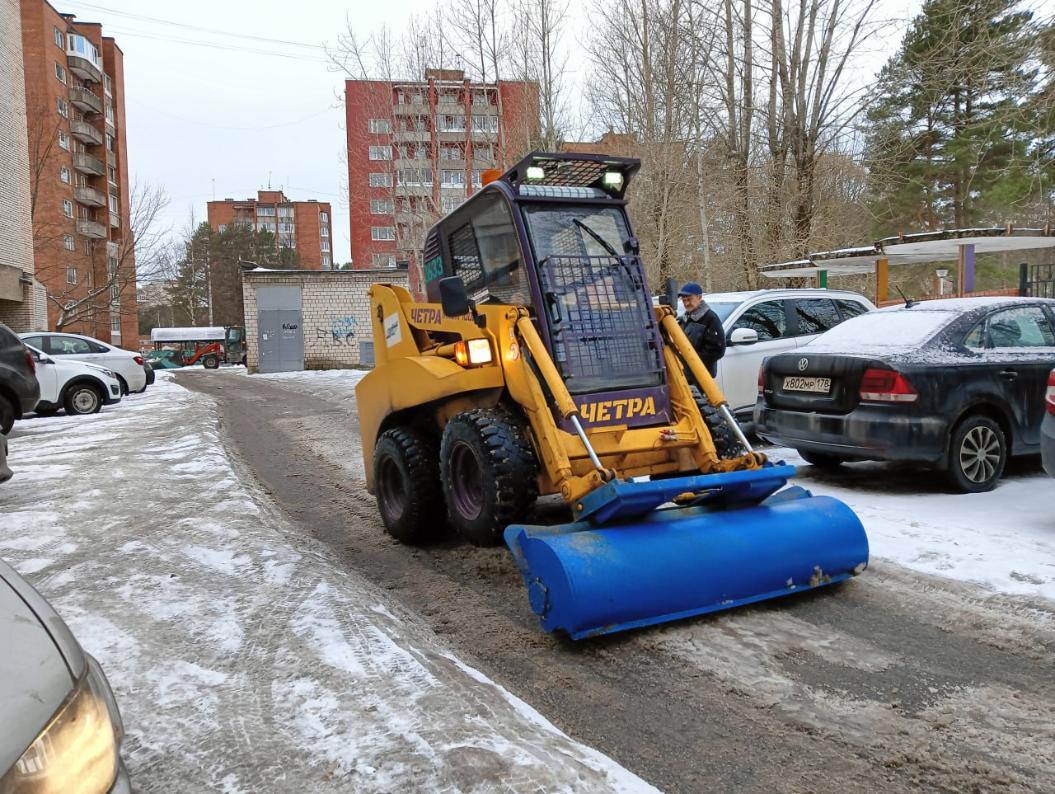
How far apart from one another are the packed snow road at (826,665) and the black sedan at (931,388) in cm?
63

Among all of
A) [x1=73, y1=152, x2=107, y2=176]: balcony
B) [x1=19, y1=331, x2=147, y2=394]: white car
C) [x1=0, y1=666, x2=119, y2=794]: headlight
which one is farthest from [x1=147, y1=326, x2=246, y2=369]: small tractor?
[x1=0, y1=666, x2=119, y2=794]: headlight

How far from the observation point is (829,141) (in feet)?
58.7

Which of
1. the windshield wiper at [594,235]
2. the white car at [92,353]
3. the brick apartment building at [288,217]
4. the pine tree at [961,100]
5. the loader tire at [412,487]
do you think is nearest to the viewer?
the windshield wiper at [594,235]

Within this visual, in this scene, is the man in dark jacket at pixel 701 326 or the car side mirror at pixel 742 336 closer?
the man in dark jacket at pixel 701 326

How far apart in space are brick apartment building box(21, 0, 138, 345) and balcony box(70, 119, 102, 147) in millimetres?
78

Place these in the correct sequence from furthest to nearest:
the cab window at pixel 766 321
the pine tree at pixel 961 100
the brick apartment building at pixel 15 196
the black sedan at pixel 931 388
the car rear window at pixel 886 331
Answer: the brick apartment building at pixel 15 196 → the pine tree at pixel 961 100 → the cab window at pixel 766 321 → the car rear window at pixel 886 331 → the black sedan at pixel 931 388

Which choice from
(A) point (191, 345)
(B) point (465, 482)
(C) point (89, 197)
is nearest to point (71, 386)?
(B) point (465, 482)

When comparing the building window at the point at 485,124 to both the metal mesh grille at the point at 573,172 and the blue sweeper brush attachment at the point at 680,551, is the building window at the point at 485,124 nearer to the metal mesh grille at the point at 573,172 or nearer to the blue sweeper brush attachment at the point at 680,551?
the metal mesh grille at the point at 573,172

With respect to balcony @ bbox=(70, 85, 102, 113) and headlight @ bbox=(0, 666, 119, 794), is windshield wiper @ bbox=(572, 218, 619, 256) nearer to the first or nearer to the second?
headlight @ bbox=(0, 666, 119, 794)

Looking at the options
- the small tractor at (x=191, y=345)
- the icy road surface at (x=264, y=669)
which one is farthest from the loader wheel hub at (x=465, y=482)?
the small tractor at (x=191, y=345)

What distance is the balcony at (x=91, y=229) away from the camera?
200 feet

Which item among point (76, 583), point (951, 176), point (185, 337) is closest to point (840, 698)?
point (76, 583)

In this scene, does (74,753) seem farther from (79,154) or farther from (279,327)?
(79,154)

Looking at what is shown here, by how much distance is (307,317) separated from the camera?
122 feet
